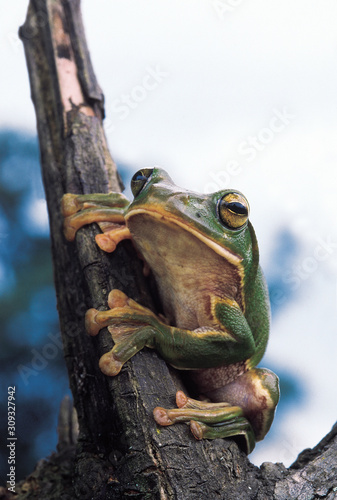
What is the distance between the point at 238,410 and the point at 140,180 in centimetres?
132

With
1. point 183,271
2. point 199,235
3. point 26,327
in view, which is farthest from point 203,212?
point 26,327

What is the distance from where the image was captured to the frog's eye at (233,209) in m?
2.35

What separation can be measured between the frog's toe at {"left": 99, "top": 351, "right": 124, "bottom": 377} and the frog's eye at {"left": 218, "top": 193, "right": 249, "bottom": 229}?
0.86 metres

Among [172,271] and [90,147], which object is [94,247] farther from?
[90,147]

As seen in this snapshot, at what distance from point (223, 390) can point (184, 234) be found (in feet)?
3.15

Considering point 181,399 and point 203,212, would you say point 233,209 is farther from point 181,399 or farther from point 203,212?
point 181,399

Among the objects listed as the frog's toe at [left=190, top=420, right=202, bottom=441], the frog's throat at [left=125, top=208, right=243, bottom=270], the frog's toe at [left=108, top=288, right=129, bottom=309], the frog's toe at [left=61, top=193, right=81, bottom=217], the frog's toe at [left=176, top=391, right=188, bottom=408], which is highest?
the frog's toe at [left=61, top=193, right=81, bottom=217]

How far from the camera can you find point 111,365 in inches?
84.2

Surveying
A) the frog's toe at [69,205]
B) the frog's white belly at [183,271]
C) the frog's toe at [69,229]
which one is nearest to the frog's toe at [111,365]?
the frog's white belly at [183,271]

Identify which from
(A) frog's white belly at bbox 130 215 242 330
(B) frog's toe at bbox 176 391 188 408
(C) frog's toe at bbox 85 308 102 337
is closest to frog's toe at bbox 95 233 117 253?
(A) frog's white belly at bbox 130 215 242 330

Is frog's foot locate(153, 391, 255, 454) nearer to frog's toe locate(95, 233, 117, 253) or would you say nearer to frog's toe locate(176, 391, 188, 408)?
frog's toe locate(176, 391, 188, 408)

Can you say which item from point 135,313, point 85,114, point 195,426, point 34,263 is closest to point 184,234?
point 135,313

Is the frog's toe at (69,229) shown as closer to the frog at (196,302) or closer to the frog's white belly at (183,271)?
the frog at (196,302)

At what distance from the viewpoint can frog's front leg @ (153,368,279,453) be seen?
2.15 metres
